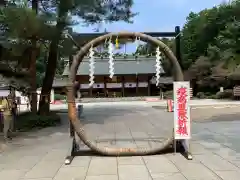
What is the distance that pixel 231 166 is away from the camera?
715cm

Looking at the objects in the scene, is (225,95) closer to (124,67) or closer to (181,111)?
(124,67)

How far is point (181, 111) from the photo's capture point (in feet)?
27.8

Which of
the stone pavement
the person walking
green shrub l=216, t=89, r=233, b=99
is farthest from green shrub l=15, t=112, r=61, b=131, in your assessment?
green shrub l=216, t=89, r=233, b=99

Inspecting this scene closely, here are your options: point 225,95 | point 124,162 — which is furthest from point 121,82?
point 124,162

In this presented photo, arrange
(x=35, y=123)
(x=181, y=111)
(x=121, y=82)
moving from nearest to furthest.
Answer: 1. (x=181, y=111)
2. (x=35, y=123)
3. (x=121, y=82)

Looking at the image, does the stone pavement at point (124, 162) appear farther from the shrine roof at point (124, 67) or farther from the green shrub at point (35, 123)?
the shrine roof at point (124, 67)

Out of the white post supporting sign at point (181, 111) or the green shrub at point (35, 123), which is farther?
the green shrub at point (35, 123)

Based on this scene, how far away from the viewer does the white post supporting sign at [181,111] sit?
331 inches

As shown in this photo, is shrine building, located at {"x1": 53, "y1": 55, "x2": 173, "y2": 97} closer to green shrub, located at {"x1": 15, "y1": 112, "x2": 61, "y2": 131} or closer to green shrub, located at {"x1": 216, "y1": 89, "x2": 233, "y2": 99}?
green shrub, located at {"x1": 216, "y1": 89, "x2": 233, "y2": 99}

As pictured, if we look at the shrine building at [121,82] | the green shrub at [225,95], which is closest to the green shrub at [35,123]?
the green shrub at [225,95]

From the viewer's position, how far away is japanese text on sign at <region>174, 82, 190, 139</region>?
8.41m

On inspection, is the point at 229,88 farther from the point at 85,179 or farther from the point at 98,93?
the point at 85,179

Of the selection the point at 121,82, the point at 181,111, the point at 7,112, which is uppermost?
the point at 121,82

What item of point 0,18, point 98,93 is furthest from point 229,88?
point 0,18
